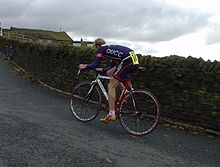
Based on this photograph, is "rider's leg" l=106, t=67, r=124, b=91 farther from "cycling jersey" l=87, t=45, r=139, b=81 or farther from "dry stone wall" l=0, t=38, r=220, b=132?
"dry stone wall" l=0, t=38, r=220, b=132

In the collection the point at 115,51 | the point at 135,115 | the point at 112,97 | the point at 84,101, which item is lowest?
the point at 135,115

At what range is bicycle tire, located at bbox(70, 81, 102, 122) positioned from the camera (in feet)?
24.0

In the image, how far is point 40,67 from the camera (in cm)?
1395

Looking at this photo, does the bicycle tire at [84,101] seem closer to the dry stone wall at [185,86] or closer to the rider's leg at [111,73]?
the rider's leg at [111,73]

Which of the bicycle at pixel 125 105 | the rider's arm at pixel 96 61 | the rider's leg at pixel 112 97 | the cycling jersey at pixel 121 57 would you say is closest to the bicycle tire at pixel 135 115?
the bicycle at pixel 125 105

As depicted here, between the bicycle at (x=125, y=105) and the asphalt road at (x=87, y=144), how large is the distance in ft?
0.67

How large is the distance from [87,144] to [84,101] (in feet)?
6.44

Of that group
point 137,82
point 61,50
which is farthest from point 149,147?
point 61,50

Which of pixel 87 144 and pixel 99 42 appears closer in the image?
pixel 87 144

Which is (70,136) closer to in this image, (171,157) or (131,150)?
(131,150)

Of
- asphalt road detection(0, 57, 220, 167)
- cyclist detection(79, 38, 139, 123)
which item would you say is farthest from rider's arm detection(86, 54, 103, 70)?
asphalt road detection(0, 57, 220, 167)

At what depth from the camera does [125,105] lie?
22.0 ft

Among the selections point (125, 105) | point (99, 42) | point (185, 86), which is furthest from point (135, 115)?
point (99, 42)

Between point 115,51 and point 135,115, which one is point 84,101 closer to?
point 135,115
